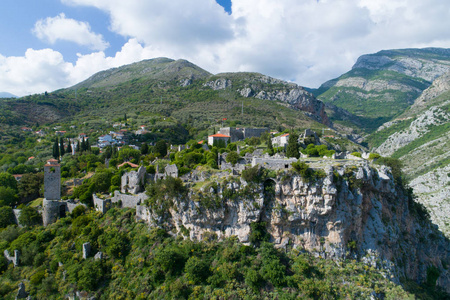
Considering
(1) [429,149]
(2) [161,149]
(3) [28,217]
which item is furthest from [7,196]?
(1) [429,149]

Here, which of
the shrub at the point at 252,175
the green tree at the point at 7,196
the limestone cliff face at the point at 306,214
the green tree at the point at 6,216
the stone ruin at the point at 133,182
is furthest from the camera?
the green tree at the point at 7,196

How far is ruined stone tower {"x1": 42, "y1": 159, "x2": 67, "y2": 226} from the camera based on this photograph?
92.1 ft

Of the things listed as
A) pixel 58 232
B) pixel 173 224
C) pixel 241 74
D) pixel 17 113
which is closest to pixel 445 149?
pixel 173 224

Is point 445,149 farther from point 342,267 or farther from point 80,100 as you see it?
point 80,100

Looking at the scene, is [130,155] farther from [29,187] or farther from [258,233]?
[258,233]

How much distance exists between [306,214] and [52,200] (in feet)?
90.4

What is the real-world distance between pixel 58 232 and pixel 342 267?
27647 millimetres

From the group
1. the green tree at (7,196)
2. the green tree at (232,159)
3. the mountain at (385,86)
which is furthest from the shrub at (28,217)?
the mountain at (385,86)

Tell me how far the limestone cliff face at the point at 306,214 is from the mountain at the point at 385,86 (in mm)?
112667

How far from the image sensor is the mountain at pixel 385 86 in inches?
5364

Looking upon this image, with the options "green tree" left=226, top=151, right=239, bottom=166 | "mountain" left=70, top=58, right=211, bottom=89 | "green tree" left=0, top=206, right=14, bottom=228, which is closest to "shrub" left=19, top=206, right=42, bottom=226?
"green tree" left=0, top=206, right=14, bottom=228

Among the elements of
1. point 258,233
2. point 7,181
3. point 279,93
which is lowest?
point 258,233

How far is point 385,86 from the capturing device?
157 metres

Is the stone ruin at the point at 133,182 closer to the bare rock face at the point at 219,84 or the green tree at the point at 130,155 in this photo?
the green tree at the point at 130,155
